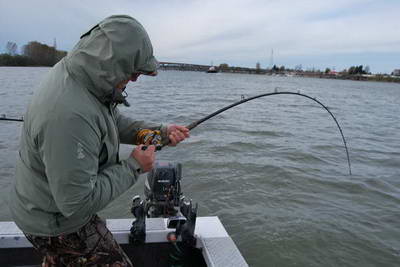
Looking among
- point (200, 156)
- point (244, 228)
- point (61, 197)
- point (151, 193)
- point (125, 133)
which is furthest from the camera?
point (200, 156)

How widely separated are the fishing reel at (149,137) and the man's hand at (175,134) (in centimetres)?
8

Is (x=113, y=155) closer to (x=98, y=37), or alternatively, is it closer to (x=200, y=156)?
(x=98, y=37)

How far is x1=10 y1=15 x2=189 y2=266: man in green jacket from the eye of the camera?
4.67 ft

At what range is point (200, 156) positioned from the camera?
28.0ft

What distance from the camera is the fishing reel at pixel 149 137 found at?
7.63ft

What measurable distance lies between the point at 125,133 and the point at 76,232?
824 millimetres

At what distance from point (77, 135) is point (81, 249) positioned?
707 mm

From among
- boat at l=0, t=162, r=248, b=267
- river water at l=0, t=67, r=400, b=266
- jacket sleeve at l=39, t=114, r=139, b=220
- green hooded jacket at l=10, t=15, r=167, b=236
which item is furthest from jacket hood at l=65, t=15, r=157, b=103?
river water at l=0, t=67, r=400, b=266

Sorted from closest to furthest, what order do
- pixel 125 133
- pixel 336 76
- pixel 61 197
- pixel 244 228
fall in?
pixel 61 197, pixel 125 133, pixel 244 228, pixel 336 76

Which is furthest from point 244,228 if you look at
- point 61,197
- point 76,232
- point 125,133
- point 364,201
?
point 61,197

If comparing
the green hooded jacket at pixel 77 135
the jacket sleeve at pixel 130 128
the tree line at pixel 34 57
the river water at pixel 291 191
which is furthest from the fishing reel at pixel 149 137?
the tree line at pixel 34 57

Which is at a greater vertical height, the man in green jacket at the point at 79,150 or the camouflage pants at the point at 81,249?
the man in green jacket at the point at 79,150

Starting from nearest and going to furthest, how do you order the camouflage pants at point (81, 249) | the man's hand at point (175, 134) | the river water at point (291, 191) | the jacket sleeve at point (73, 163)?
the jacket sleeve at point (73, 163) → the camouflage pants at point (81, 249) → the man's hand at point (175, 134) → the river water at point (291, 191)

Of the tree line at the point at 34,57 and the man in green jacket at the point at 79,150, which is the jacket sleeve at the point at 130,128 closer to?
the man in green jacket at the point at 79,150
